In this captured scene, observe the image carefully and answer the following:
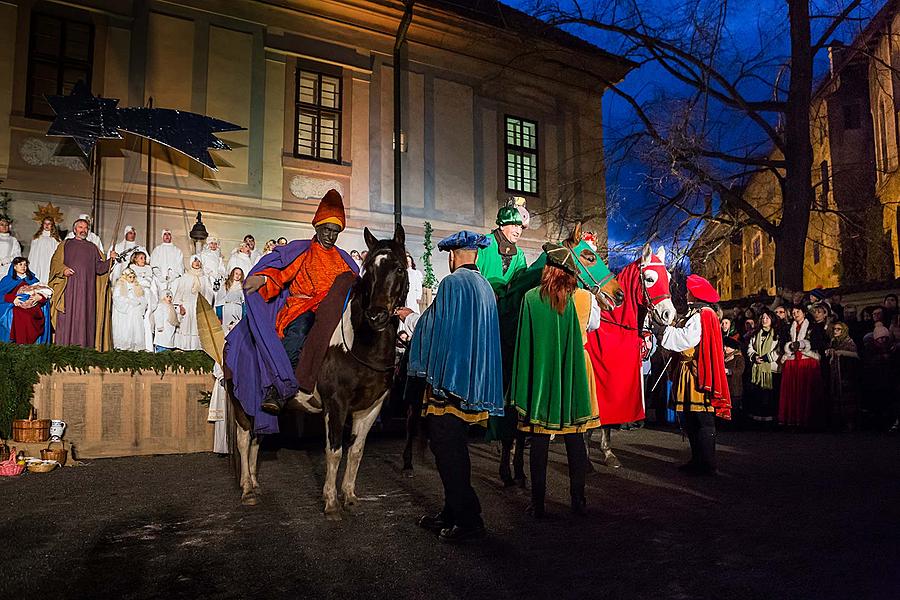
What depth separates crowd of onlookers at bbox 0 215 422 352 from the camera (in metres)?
11.6

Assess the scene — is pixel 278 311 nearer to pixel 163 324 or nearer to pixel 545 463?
pixel 545 463

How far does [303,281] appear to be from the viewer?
603cm

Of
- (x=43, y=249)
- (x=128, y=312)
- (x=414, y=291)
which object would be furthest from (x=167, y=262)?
(x=414, y=291)

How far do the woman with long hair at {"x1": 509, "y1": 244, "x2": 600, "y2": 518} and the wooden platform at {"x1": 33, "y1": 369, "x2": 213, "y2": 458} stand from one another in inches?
233

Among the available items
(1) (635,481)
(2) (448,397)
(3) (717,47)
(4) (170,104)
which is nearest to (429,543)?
(2) (448,397)

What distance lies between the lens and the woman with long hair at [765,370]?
43.2ft

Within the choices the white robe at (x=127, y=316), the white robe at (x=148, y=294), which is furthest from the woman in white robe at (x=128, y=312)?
the white robe at (x=148, y=294)

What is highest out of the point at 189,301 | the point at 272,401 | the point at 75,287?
the point at 75,287

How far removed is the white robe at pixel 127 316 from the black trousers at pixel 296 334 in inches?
324

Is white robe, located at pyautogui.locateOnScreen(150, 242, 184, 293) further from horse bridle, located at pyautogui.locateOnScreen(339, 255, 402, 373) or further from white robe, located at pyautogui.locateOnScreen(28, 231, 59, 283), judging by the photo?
horse bridle, located at pyautogui.locateOnScreen(339, 255, 402, 373)

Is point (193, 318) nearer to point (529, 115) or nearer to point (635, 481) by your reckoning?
point (635, 481)

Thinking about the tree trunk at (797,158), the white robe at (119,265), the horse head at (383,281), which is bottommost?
the horse head at (383,281)

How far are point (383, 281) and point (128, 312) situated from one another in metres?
9.78

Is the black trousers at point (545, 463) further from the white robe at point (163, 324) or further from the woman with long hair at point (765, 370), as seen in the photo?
the white robe at point (163, 324)
